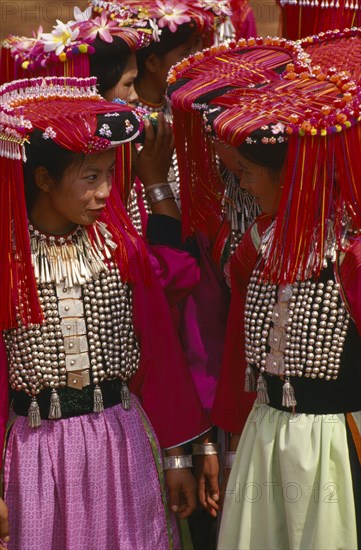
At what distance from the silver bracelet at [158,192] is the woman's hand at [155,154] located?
1cm

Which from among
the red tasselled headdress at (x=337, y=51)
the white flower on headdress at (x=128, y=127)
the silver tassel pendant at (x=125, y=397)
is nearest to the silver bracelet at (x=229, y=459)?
the silver tassel pendant at (x=125, y=397)

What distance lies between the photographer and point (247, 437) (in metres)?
2.84

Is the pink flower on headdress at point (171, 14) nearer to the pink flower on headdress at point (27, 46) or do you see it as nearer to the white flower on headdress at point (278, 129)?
the pink flower on headdress at point (27, 46)

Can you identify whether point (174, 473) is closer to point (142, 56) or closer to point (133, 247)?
point (133, 247)

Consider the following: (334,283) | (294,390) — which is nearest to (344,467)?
(294,390)

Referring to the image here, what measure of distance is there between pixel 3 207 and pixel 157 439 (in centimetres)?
82

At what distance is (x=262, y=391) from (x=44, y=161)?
33.9 inches

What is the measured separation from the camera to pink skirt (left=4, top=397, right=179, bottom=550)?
2.86 m

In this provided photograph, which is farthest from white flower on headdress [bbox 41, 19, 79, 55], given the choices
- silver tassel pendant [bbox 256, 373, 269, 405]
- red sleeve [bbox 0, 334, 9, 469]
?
silver tassel pendant [bbox 256, 373, 269, 405]

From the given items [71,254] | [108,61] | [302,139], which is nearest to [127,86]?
[108,61]

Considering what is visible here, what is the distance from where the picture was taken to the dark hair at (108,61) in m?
3.48

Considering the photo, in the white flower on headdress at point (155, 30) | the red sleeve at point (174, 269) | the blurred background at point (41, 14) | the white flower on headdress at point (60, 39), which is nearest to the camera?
the red sleeve at point (174, 269)

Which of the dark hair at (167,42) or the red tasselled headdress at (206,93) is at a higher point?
the dark hair at (167,42)

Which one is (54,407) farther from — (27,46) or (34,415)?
(27,46)
